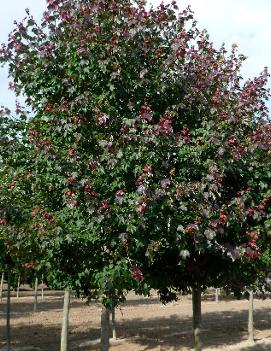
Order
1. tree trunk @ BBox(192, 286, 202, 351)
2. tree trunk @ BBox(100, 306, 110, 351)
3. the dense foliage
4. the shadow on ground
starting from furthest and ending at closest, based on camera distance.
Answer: the shadow on ground < tree trunk @ BBox(100, 306, 110, 351) < tree trunk @ BBox(192, 286, 202, 351) < the dense foliage

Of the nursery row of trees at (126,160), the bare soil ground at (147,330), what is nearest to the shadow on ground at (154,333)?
the bare soil ground at (147,330)

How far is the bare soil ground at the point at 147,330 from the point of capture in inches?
749

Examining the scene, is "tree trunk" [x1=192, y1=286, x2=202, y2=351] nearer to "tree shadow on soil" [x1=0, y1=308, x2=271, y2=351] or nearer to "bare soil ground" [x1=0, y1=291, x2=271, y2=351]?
"bare soil ground" [x1=0, y1=291, x2=271, y2=351]

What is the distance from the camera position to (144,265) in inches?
334

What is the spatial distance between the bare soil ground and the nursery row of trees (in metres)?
11.2

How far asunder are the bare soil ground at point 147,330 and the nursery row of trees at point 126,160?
11.2m

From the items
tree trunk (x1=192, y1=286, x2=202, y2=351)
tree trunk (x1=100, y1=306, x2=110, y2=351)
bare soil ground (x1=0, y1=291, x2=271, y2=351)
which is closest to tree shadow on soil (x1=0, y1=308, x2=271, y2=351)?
bare soil ground (x1=0, y1=291, x2=271, y2=351)

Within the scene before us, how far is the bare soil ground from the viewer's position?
19031 millimetres

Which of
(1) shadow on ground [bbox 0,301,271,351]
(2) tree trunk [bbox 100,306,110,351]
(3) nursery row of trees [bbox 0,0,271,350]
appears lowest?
(1) shadow on ground [bbox 0,301,271,351]

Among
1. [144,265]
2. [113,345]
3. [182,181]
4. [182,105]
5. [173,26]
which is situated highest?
[173,26]

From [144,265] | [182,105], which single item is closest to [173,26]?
[182,105]

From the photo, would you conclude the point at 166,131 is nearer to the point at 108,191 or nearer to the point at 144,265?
the point at 108,191

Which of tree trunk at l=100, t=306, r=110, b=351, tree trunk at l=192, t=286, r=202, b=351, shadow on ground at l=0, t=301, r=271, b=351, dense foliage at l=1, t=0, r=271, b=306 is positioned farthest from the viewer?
shadow on ground at l=0, t=301, r=271, b=351

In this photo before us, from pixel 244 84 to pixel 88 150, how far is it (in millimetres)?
3764
